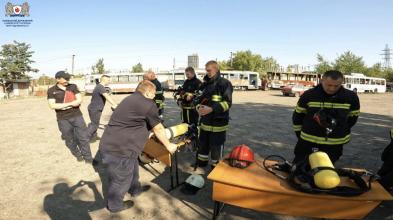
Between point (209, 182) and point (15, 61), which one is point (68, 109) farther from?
point (15, 61)

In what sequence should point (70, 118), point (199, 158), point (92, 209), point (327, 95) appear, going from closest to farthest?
1. point (327, 95)
2. point (92, 209)
3. point (199, 158)
4. point (70, 118)

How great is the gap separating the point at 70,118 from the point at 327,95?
4.82 metres

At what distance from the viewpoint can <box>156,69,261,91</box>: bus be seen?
33844 mm

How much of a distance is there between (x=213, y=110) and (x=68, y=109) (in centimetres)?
312

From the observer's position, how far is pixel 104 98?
293 inches

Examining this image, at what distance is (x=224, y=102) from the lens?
491 cm

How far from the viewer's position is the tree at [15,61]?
42531 mm

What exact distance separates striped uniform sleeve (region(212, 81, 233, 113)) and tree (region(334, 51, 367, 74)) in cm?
6666

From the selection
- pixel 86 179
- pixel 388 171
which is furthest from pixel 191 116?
pixel 388 171

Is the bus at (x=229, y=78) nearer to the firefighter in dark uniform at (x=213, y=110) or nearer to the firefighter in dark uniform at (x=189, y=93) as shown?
the firefighter in dark uniform at (x=189, y=93)

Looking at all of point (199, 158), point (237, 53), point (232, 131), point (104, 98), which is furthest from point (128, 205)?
point (237, 53)

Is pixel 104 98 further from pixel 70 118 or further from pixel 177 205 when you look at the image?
pixel 177 205

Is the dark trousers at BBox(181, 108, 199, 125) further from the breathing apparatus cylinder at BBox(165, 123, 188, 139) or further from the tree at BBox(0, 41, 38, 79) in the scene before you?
the tree at BBox(0, 41, 38, 79)

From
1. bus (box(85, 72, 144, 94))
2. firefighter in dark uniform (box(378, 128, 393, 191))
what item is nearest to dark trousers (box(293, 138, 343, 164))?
firefighter in dark uniform (box(378, 128, 393, 191))
